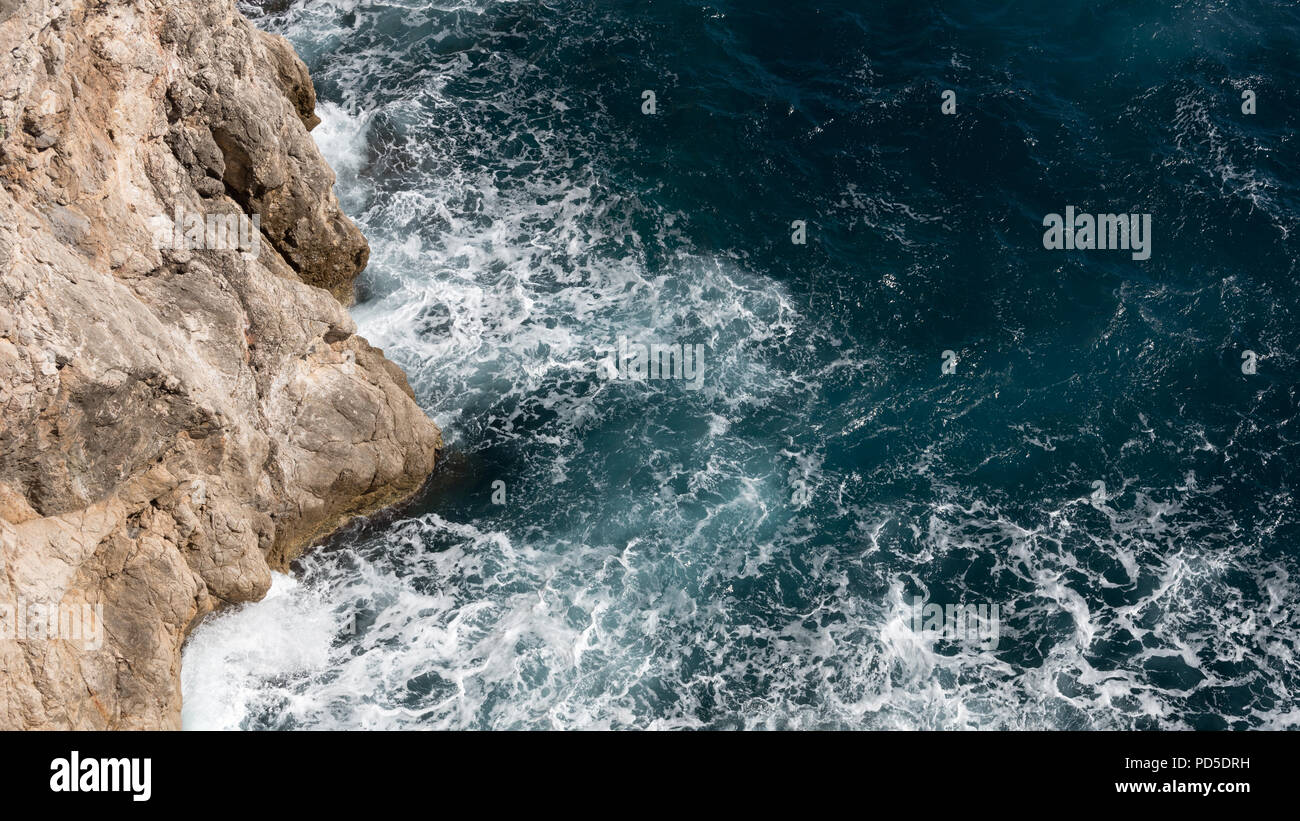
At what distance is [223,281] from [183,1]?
10757 mm

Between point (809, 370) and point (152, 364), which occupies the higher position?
point (809, 370)

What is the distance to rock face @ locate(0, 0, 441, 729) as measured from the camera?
3375 centimetres

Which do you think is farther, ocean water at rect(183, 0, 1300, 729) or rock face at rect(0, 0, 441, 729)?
ocean water at rect(183, 0, 1300, 729)

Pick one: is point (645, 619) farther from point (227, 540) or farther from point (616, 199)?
point (616, 199)

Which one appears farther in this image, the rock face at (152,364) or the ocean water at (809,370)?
the ocean water at (809,370)

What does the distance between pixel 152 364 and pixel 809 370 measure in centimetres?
3198

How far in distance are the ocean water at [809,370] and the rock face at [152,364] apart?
4.62 m

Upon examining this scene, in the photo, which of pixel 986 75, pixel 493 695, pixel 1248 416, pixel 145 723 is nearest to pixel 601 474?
pixel 493 695

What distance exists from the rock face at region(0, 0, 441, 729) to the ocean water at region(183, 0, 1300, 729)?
4621mm

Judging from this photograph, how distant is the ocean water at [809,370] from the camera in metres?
45.4

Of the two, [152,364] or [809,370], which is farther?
[809,370]

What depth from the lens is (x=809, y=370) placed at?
56.0 m

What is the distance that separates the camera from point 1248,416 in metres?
53.3

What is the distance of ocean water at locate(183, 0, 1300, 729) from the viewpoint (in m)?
45.4
